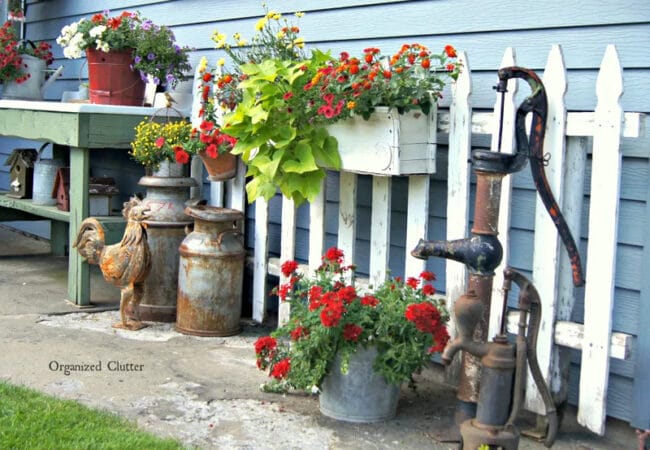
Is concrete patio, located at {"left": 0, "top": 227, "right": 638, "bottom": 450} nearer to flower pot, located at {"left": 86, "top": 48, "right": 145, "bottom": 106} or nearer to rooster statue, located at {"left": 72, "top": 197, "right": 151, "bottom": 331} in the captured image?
rooster statue, located at {"left": 72, "top": 197, "right": 151, "bottom": 331}

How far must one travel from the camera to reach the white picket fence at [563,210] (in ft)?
10.8

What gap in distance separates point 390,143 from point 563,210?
0.78m

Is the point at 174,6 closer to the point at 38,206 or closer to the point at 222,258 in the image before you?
the point at 38,206

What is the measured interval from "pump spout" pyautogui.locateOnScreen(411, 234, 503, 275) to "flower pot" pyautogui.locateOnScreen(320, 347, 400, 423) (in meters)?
0.54

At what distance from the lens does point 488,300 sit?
3.26 metres

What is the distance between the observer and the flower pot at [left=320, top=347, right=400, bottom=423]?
11.6 feet

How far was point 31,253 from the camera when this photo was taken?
24.2 feet

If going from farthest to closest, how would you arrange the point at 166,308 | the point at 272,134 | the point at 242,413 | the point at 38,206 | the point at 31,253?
1. the point at 31,253
2. the point at 38,206
3. the point at 166,308
4. the point at 272,134
5. the point at 242,413

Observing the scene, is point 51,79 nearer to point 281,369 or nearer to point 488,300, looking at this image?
point 281,369

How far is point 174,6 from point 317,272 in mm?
3047

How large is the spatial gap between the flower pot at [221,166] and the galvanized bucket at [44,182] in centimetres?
152

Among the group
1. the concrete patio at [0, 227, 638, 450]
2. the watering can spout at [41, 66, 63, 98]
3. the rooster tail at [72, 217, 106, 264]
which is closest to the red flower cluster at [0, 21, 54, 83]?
the watering can spout at [41, 66, 63, 98]

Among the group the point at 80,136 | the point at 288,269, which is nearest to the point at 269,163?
the point at 288,269

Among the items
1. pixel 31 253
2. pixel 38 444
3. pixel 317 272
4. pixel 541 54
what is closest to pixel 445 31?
pixel 541 54
